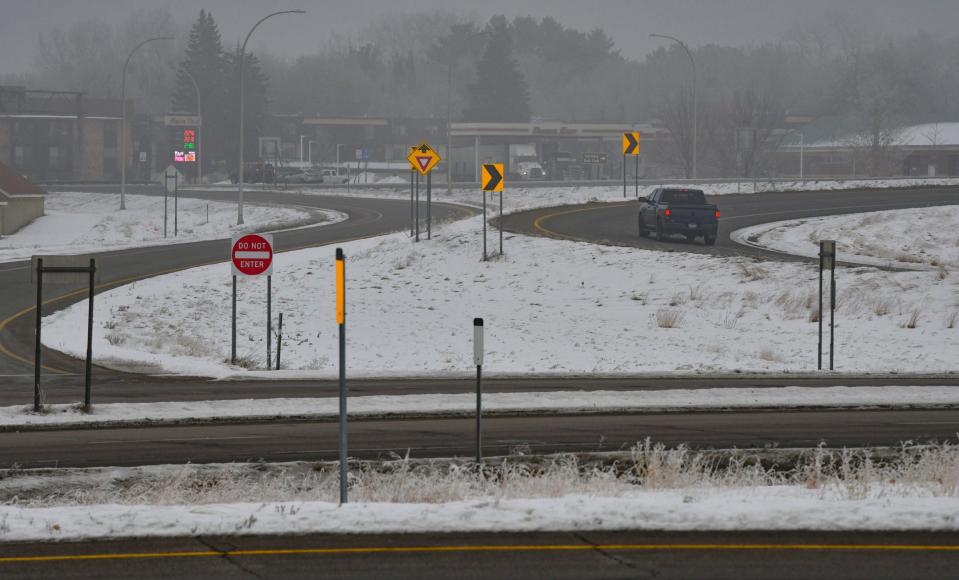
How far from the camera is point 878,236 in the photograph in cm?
4703

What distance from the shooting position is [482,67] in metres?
154

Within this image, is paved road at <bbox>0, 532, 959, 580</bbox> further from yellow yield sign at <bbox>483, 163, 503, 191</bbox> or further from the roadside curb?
yellow yield sign at <bbox>483, 163, 503, 191</bbox>

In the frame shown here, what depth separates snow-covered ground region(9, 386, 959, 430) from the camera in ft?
63.0

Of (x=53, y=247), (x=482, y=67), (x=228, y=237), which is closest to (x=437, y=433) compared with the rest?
(x=53, y=247)

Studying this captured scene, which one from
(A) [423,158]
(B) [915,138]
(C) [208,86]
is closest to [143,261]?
(A) [423,158]

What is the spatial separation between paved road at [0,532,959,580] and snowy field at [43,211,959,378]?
1459cm

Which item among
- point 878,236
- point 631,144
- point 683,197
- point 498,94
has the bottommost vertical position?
point 878,236

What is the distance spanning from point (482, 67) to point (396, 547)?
146403 millimetres

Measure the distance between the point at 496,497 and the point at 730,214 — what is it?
4337cm

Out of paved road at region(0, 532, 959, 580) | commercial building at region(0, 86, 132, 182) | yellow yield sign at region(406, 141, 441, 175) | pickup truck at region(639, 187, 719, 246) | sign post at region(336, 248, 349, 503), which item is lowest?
paved road at region(0, 532, 959, 580)

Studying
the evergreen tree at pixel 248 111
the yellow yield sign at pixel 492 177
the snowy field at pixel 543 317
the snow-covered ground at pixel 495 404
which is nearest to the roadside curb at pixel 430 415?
the snow-covered ground at pixel 495 404

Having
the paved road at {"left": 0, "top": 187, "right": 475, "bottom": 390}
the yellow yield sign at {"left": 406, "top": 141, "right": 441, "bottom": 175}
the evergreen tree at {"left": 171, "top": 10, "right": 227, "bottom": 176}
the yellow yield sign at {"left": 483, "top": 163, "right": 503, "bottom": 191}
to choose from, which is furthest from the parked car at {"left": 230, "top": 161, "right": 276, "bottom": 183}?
the yellow yield sign at {"left": 483, "top": 163, "right": 503, "bottom": 191}

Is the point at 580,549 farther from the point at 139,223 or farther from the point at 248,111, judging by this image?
the point at 248,111

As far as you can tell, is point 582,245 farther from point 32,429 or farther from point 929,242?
point 32,429
